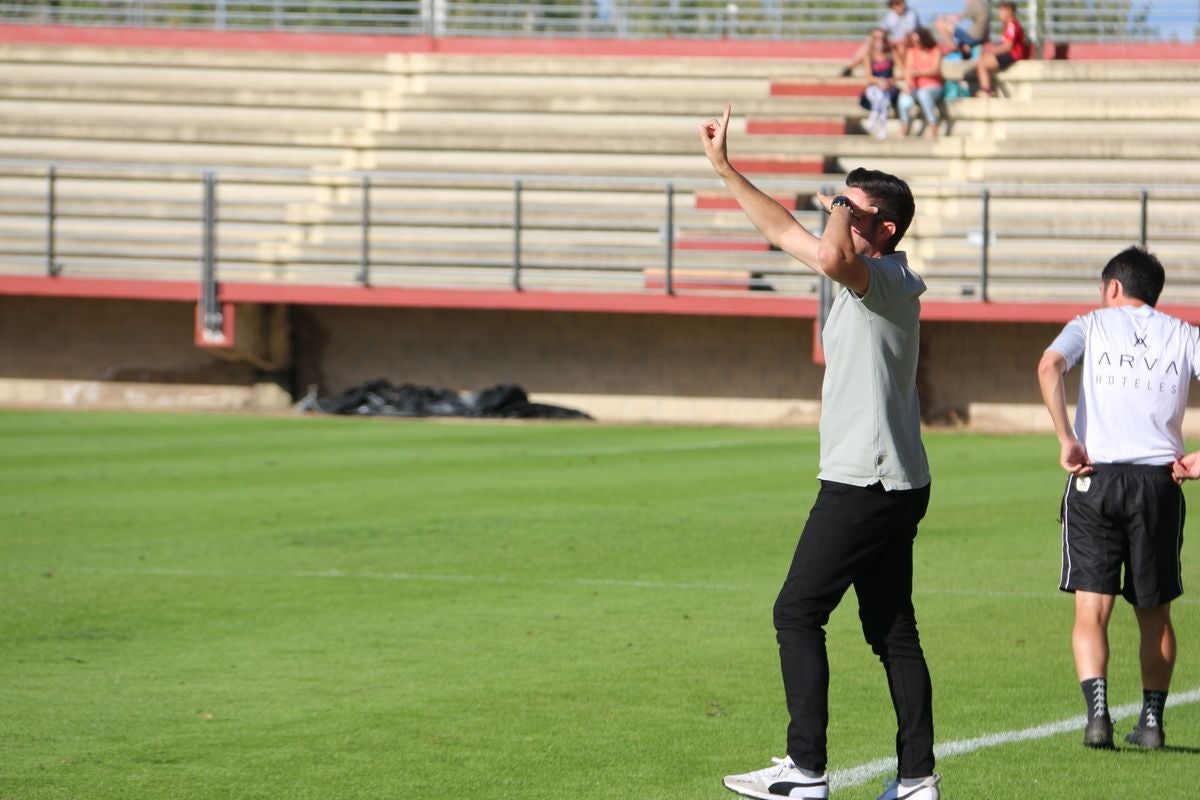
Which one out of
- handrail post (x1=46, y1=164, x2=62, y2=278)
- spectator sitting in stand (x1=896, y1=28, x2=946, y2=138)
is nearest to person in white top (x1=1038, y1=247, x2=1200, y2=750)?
spectator sitting in stand (x1=896, y1=28, x2=946, y2=138)

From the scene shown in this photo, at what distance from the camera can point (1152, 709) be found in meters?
6.35

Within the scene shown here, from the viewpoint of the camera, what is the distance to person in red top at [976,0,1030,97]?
2566cm

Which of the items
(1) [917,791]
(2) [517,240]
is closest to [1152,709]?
(1) [917,791]

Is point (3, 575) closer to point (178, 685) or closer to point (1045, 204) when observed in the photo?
point (178, 685)

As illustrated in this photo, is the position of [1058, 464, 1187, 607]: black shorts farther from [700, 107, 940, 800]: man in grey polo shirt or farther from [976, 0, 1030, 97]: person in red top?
[976, 0, 1030, 97]: person in red top

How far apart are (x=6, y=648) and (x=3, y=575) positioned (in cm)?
200

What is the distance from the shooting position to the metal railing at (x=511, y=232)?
73.3 ft

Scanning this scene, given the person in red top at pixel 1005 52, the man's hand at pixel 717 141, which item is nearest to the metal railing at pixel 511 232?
the person in red top at pixel 1005 52

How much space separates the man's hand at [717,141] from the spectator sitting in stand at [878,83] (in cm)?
2032

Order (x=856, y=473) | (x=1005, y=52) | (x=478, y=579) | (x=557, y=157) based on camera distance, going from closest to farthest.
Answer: (x=856, y=473) < (x=478, y=579) < (x=557, y=157) < (x=1005, y=52)

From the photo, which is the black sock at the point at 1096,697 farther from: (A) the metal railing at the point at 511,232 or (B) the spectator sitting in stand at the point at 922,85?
(B) the spectator sitting in stand at the point at 922,85

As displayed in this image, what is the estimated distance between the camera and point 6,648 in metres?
7.97

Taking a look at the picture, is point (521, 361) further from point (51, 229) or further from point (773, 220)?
point (773, 220)

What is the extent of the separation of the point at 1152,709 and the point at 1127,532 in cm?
64
